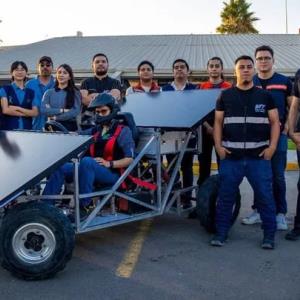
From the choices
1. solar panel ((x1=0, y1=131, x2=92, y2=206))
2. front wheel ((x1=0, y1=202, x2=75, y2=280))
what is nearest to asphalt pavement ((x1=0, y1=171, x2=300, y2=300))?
front wheel ((x1=0, y1=202, x2=75, y2=280))

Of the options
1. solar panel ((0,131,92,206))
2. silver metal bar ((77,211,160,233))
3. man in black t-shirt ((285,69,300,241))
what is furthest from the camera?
man in black t-shirt ((285,69,300,241))

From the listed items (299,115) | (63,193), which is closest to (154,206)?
(63,193)

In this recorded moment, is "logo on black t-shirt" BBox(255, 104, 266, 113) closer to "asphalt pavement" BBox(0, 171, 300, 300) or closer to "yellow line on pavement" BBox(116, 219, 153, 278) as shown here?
"asphalt pavement" BBox(0, 171, 300, 300)

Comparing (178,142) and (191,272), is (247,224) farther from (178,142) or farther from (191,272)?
(191,272)

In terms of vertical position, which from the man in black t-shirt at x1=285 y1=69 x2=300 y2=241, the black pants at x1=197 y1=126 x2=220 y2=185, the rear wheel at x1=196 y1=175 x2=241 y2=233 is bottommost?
the rear wheel at x1=196 y1=175 x2=241 y2=233

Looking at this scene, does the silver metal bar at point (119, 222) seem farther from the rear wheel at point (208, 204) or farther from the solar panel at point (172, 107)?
the solar panel at point (172, 107)

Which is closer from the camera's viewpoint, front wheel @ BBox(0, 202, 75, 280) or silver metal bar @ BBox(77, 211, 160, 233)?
front wheel @ BBox(0, 202, 75, 280)

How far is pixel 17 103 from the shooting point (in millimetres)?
6848

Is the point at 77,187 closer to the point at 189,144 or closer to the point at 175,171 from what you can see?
the point at 175,171

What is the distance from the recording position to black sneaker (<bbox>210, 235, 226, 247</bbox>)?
18.2ft

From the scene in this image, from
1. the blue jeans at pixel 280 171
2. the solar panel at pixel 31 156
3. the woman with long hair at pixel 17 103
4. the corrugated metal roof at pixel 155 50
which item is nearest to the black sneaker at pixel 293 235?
the blue jeans at pixel 280 171

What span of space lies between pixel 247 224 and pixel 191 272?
187 cm

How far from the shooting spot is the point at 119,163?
5.44m

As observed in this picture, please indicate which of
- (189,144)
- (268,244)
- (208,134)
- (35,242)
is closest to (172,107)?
(189,144)
